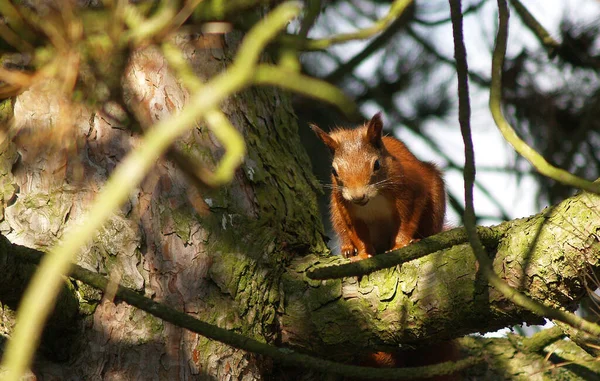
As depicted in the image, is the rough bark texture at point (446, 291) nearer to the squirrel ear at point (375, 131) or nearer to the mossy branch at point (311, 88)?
the squirrel ear at point (375, 131)

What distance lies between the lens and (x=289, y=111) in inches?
106

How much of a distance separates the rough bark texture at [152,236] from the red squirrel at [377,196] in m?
0.65

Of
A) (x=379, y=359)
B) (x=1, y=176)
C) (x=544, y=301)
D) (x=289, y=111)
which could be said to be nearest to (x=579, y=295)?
(x=544, y=301)

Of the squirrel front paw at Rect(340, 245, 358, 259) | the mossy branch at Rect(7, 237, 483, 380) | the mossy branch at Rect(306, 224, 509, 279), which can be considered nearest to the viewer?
the mossy branch at Rect(7, 237, 483, 380)

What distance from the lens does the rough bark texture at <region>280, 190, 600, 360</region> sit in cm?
168

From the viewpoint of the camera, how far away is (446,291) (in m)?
1.86

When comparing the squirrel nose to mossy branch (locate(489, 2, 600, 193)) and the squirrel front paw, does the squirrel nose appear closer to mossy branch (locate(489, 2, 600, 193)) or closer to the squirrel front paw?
the squirrel front paw

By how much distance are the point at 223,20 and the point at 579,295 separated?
3.75ft

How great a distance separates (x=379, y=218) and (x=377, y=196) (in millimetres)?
111

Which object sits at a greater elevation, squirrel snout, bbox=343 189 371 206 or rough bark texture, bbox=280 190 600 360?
squirrel snout, bbox=343 189 371 206

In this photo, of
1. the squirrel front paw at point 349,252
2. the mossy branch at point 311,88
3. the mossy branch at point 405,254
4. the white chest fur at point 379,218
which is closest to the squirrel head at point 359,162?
the white chest fur at point 379,218

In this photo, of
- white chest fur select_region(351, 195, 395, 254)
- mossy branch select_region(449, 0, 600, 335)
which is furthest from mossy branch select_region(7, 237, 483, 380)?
white chest fur select_region(351, 195, 395, 254)

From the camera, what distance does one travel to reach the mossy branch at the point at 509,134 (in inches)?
50.9

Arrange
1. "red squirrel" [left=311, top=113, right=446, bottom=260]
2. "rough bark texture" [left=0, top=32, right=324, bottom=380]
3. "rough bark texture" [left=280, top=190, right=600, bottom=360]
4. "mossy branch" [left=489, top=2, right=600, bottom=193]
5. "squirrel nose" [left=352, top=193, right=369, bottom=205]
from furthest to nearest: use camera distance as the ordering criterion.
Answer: "red squirrel" [left=311, top=113, right=446, bottom=260], "squirrel nose" [left=352, top=193, right=369, bottom=205], "rough bark texture" [left=0, top=32, right=324, bottom=380], "rough bark texture" [left=280, top=190, right=600, bottom=360], "mossy branch" [left=489, top=2, right=600, bottom=193]
